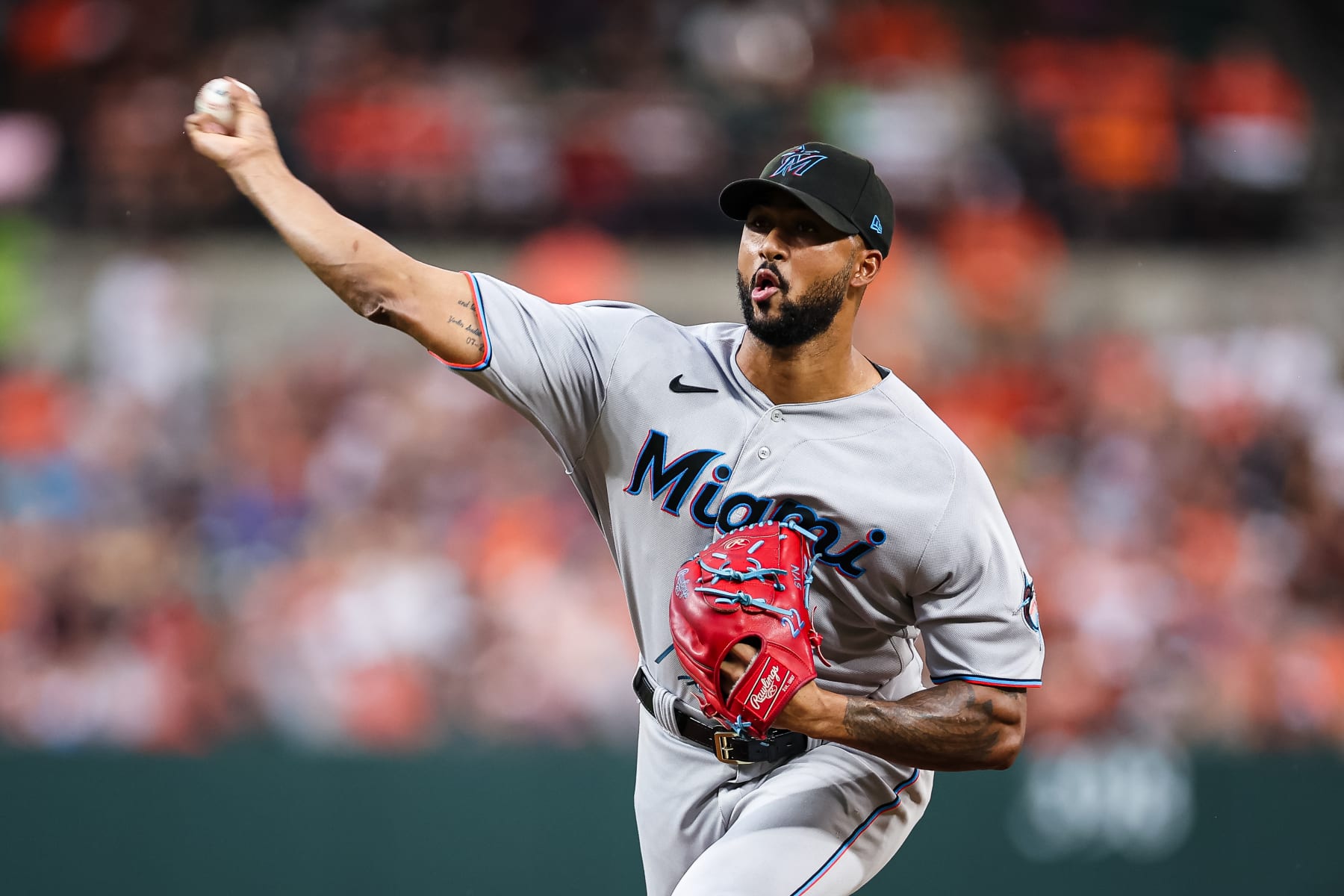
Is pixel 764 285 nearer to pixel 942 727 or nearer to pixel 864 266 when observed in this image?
pixel 864 266

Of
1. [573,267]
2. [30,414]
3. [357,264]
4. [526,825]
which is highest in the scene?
[357,264]

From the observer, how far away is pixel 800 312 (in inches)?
128

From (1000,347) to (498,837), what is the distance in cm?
498

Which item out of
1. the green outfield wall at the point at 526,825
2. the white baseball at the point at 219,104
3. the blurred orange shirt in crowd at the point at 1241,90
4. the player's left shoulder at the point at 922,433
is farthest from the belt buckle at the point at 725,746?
the blurred orange shirt in crowd at the point at 1241,90

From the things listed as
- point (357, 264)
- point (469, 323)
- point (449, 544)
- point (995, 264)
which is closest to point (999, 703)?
point (469, 323)

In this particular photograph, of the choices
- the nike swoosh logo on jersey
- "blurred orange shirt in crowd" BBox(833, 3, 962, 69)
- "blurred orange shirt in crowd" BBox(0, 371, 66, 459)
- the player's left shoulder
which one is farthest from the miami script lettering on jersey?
"blurred orange shirt in crowd" BBox(833, 3, 962, 69)

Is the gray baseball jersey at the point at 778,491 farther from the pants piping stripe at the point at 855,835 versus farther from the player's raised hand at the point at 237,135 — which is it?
the player's raised hand at the point at 237,135

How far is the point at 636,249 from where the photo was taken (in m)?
9.68

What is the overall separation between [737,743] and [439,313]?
3.80ft

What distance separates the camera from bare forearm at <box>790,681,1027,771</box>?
312 cm

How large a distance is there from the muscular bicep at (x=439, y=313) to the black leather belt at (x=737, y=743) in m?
0.99

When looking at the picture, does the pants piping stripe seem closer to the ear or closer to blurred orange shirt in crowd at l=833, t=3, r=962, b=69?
the ear

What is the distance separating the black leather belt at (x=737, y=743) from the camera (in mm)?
3314

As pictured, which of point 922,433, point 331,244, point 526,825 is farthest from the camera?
point 526,825
